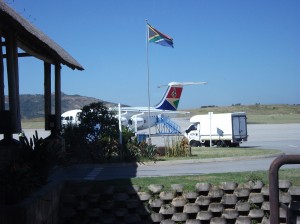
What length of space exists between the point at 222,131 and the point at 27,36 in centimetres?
2414

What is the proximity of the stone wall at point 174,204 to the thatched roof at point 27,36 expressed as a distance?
3.19 m

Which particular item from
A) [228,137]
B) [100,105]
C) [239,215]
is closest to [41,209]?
[239,215]

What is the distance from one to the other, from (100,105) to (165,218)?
1239cm

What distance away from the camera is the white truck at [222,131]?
105 feet

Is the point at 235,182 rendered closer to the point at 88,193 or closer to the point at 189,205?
the point at 189,205

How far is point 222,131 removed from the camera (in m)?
32.5

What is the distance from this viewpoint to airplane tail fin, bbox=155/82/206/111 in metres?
48.7

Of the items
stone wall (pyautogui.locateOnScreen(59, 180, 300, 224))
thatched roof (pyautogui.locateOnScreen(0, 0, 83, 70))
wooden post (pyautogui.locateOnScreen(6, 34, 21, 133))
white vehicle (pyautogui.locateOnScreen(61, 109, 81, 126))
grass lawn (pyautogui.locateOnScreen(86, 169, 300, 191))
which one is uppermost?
thatched roof (pyautogui.locateOnScreen(0, 0, 83, 70))

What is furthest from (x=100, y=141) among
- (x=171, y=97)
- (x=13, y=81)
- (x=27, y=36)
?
(x=171, y=97)

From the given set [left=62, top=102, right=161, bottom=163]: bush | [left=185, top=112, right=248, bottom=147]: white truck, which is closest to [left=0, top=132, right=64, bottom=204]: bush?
[left=62, top=102, right=161, bottom=163]: bush

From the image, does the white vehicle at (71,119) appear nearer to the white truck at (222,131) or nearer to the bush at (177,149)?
the bush at (177,149)

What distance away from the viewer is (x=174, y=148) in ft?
70.0

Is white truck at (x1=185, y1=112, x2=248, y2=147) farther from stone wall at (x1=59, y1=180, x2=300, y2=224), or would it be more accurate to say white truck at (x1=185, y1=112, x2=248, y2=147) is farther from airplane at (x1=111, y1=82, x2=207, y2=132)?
stone wall at (x1=59, y1=180, x2=300, y2=224)

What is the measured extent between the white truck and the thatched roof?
19.4 meters
